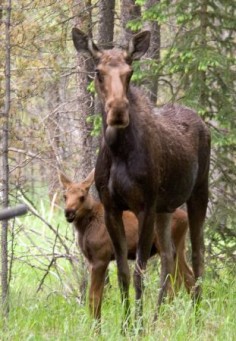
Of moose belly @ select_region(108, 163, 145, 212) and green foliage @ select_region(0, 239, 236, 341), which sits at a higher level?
moose belly @ select_region(108, 163, 145, 212)

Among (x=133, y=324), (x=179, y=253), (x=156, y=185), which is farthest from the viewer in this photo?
(x=179, y=253)

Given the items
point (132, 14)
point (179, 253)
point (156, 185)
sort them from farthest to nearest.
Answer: point (132, 14)
point (179, 253)
point (156, 185)

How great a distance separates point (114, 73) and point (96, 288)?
9.83 ft

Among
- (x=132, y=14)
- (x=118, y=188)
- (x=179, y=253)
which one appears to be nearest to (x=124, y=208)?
(x=118, y=188)

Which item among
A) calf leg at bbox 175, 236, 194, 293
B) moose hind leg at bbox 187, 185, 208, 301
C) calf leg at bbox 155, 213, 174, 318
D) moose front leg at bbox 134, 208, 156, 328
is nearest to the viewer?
moose front leg at bbox 134, 208, 156, 328

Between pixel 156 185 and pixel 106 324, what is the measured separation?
1.46m

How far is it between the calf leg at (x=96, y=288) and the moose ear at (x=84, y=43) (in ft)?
9.24

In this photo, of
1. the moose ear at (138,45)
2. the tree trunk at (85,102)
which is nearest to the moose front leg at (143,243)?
the moose ear at (138,45)

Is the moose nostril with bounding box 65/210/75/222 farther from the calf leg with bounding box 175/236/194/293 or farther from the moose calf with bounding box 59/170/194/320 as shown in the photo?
the calf leg with bounding box 175/236/194/293

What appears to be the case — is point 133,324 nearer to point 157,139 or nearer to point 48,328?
point 48,328

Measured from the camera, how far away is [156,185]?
335 inches

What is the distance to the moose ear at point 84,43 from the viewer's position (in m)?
8.57

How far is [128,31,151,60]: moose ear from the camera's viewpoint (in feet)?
28.0

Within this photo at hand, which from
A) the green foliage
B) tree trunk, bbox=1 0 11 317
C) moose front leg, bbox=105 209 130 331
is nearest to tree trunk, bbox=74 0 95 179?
the green foliage
